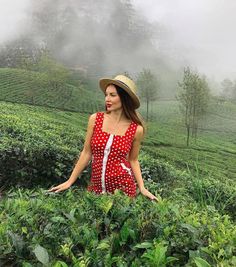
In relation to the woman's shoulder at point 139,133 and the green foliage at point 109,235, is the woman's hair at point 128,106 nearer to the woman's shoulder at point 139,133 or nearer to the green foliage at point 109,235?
the woman's shoulder at point 139,133

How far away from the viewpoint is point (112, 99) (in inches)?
197

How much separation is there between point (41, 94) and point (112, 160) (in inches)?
3503

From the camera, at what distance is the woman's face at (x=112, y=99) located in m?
4.99

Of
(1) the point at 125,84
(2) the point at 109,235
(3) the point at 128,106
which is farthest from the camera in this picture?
(3) the point at 128,106

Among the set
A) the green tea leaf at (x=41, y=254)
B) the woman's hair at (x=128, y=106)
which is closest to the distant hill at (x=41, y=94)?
the woman's hair at (x=128, y=106)

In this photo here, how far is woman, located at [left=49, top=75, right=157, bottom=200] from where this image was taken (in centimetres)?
495

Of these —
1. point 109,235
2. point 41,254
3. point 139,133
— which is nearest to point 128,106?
point 139,133

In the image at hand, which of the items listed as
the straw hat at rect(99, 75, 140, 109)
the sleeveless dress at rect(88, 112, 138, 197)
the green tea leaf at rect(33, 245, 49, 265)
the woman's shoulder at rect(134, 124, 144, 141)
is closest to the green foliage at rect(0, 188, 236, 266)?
the green tea leaf at rect(33, 245, 49, 265)

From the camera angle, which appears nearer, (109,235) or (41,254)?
(41,254)

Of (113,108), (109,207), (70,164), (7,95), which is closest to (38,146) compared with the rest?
(70,164)

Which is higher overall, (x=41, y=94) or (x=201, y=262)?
(x=201, y=262)

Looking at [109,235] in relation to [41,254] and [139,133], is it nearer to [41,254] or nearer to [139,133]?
[41,254]

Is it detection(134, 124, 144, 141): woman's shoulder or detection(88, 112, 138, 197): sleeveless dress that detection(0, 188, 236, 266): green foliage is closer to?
detection(88, 112, 138, 197): sleeveless dress

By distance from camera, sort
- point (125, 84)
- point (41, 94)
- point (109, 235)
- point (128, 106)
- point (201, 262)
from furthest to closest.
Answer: point (41, 94)
point (128, 106)
point (125, 84)
point (109, 235)
point (201, 262)
